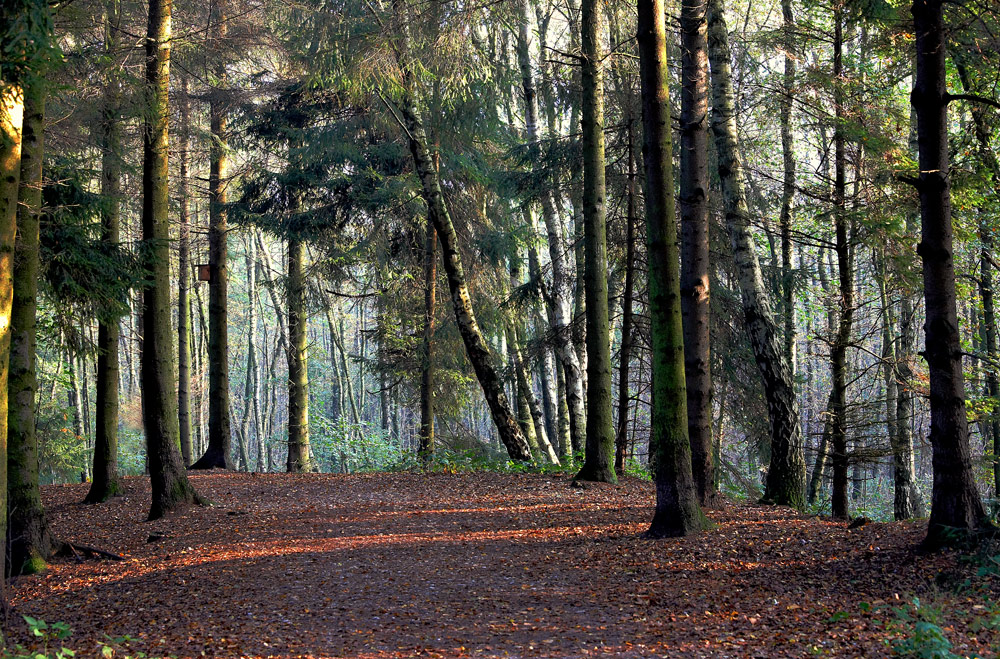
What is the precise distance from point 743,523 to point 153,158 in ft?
27.0

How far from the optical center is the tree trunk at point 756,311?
30.0 ft

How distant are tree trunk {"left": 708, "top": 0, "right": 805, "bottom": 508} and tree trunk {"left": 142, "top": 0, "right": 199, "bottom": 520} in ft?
22.6

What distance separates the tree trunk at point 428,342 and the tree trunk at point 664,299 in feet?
28.6

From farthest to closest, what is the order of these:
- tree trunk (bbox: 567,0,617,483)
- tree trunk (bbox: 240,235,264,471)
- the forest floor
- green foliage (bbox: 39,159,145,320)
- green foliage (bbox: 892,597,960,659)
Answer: tree trunk (bbox: 240,235,264,471)
tree trunk (bbox: 567,0,617,483)
green foliage (bbox: 39,159,145,320)
the forest floor
green foliage (bbox: 892,597,960,659)

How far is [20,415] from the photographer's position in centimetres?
726

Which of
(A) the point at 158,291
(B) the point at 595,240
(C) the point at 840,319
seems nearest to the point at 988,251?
(C) the point at 840,319

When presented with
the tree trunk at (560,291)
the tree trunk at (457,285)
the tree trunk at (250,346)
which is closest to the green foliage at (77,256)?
the tree trunk at (457,285)

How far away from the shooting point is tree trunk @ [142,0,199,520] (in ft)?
30.2

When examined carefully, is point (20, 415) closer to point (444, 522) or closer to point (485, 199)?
point (444, 522)

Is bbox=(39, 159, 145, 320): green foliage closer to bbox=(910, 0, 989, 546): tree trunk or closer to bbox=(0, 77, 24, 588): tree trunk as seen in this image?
bbox=(0, 77, 24, 588): tree trunk

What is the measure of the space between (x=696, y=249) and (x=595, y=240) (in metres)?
2.58

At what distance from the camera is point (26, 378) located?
23.9 ft

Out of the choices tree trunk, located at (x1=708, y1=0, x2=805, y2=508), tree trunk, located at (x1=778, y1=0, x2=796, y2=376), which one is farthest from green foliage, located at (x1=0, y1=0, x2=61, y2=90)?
tree trunk, located at (x1=778, y1=0, x2=796, y2=376)

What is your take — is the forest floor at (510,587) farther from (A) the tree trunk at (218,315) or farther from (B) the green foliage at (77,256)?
(A) the tree trunk at (218,315)
